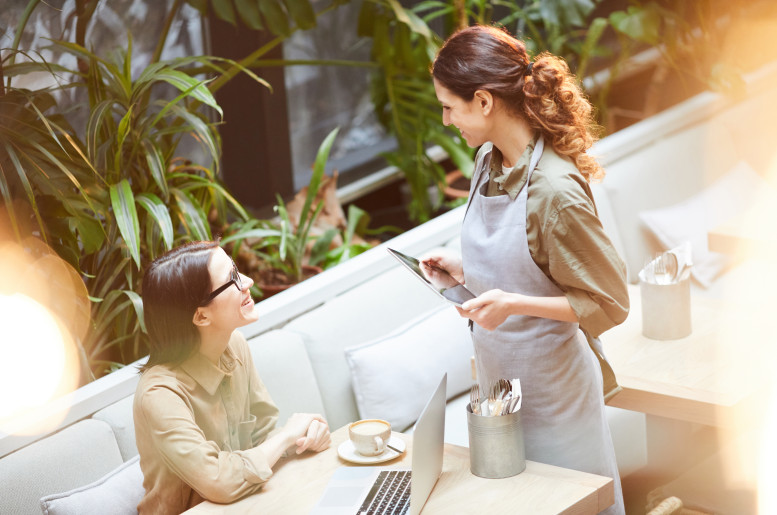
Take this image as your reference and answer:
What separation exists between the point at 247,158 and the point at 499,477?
238 cm

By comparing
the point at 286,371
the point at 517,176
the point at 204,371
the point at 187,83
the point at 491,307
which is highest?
the point at 187,83

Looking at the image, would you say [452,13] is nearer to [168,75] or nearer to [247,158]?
Answer: [247,158]

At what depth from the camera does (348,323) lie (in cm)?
301

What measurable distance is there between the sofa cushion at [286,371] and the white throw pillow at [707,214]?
74.1 inches

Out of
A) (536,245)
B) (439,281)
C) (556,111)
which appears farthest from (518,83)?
(439,281)

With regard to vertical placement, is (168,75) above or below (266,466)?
above

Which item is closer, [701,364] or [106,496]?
[106,496]

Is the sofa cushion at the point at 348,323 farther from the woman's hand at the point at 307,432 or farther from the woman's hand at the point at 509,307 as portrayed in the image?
the woman's hand at the point at 509,307

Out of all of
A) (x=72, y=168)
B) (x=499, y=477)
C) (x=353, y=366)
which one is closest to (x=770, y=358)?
(x=499, y=477)

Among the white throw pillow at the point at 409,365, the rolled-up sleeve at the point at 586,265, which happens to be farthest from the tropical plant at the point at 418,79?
the rolled-up sleeve at the point at 586,265

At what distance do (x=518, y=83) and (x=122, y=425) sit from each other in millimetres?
1264

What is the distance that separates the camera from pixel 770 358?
2578 mm

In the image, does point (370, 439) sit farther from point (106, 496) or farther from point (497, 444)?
point (106, 496)

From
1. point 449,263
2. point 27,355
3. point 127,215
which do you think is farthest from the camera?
point 127,215
